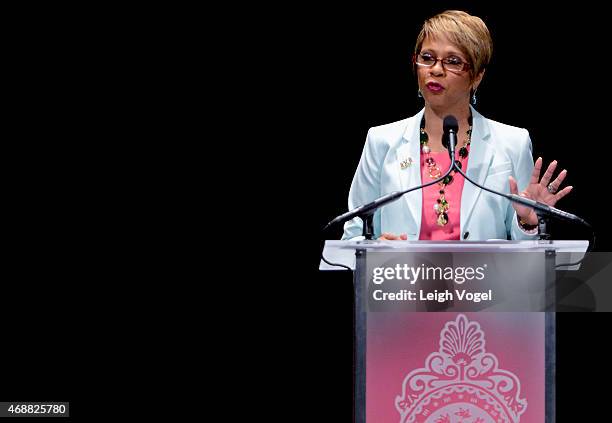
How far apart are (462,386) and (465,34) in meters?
1.37

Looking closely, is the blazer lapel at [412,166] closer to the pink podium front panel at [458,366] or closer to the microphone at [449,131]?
the microphone at [449,131]

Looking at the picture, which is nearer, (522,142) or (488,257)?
(488,257)

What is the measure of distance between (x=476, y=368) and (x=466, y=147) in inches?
43.0

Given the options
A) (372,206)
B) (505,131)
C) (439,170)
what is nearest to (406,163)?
(439,170)

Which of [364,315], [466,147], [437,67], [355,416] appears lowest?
[355,416]

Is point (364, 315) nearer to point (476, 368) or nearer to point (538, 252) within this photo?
point (476, 368)

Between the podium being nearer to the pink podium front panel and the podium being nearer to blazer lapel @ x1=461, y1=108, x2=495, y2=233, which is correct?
the pink podium front panel

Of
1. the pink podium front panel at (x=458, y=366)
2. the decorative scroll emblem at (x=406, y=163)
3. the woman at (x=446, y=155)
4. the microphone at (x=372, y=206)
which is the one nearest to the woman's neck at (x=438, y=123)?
the woman at (x=446, y=155)

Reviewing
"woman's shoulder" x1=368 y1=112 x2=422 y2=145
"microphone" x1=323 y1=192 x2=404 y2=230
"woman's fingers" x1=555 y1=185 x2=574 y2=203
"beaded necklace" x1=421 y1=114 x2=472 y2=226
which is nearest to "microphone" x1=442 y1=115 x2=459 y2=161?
"microphone" x1=323 y1=192 x2=404 y2=230

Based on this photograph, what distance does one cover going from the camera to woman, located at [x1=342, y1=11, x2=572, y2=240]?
3.65 metres

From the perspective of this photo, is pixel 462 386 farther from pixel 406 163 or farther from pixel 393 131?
pixel 393 131

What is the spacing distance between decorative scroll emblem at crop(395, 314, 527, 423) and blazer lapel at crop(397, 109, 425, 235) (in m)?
0.80

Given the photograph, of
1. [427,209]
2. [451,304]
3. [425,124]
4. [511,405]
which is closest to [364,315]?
[451,304]

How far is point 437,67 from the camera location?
3648 millimetres
